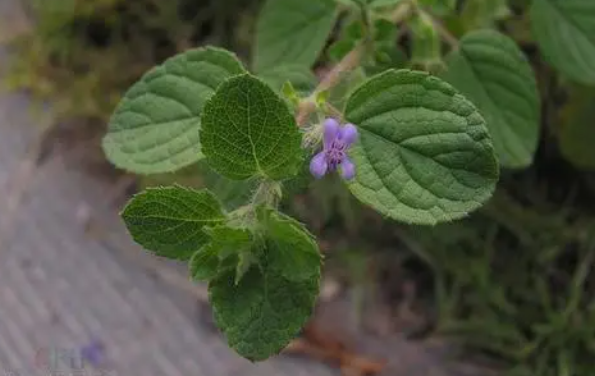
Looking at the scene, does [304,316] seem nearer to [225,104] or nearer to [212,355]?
[225,104]

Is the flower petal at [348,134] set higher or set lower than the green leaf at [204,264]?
higher

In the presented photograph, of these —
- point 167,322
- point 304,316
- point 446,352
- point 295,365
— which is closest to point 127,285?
point 167,322

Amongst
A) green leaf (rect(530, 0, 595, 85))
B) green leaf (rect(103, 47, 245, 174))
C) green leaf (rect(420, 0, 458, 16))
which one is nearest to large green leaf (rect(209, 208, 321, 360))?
green leaf (rect(103, 47, 245, 174))

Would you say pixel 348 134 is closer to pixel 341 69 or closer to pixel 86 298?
pixel 341 69

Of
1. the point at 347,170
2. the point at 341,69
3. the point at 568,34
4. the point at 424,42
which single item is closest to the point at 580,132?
the point at 568,34

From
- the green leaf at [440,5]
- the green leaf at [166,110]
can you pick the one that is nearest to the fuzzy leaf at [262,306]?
the green leaf at [166,110]

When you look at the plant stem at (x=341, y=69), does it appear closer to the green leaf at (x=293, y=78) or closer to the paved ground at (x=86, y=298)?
the green leaf at (x=293, y=78)
